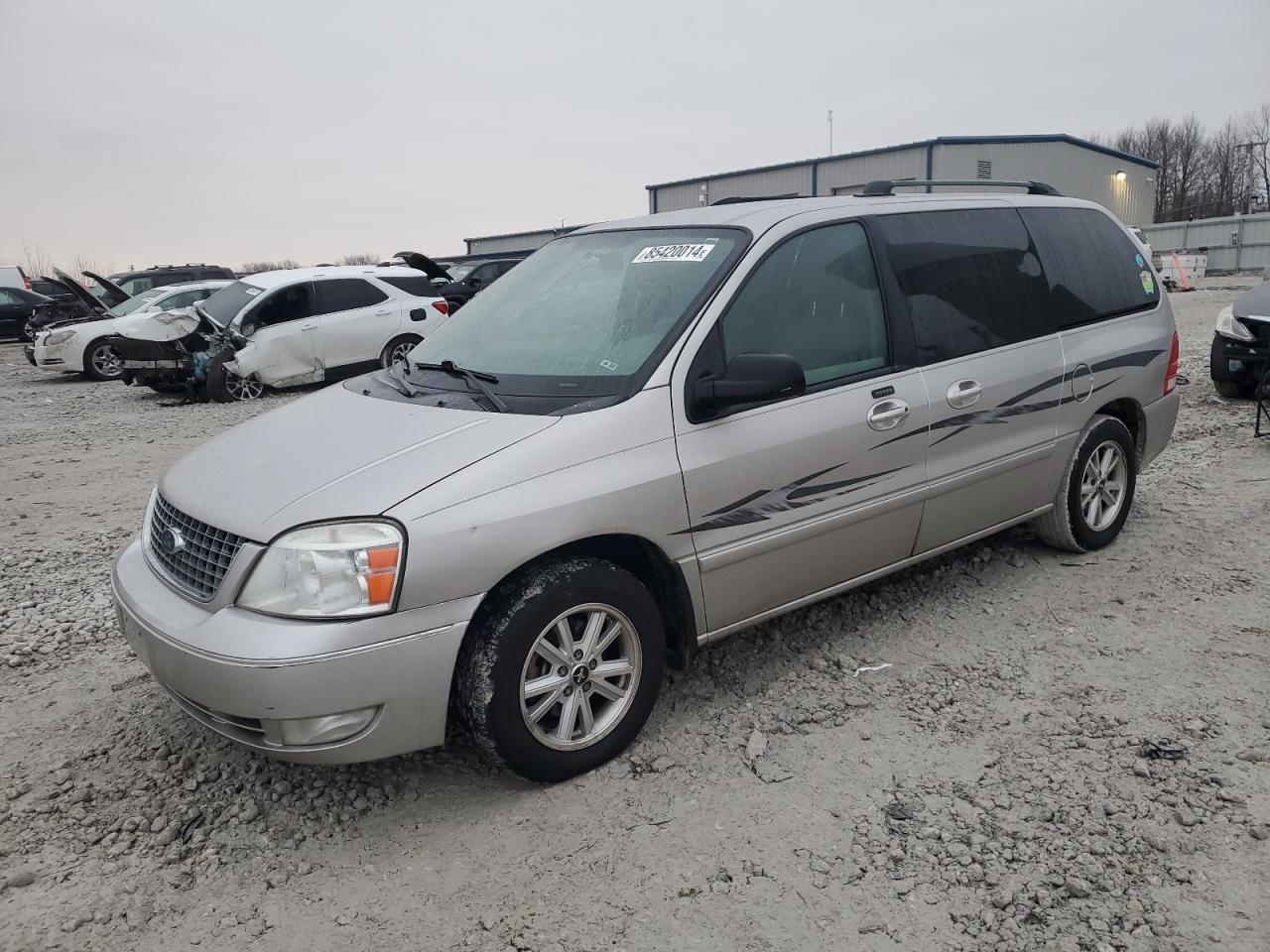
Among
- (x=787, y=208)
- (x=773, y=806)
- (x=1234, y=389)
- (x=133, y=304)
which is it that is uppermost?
(x=787, y=208)

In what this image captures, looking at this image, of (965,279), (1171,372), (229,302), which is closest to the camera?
(965,279)

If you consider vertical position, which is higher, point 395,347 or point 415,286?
point 415,286

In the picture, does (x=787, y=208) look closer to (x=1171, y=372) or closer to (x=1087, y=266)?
(x=1087, y=266)

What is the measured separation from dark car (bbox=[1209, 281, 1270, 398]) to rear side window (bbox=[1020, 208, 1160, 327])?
14.2 feet

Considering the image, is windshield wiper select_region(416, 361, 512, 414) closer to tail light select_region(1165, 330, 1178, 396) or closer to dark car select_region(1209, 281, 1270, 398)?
tail light select_region(1165, 330, 1178, 396)

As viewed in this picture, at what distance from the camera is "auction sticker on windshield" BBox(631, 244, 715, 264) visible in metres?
3.66

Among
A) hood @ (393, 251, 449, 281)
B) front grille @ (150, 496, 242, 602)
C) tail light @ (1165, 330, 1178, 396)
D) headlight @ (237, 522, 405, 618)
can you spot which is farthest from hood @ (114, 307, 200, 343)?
tail light @ (1165, 330, 1178, 396)

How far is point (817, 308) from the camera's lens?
3736 mm

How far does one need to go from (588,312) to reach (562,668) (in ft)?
4.58

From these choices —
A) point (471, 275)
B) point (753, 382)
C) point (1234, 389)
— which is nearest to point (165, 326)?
point (471, 275)

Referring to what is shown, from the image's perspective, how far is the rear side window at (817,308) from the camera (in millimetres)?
3533

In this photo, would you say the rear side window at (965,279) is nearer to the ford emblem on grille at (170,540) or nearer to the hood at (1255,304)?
the ford emblem on grille at (170,540)

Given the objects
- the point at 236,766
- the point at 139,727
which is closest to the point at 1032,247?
the point at 236,766

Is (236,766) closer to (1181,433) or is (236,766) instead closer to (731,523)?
(731,523)
